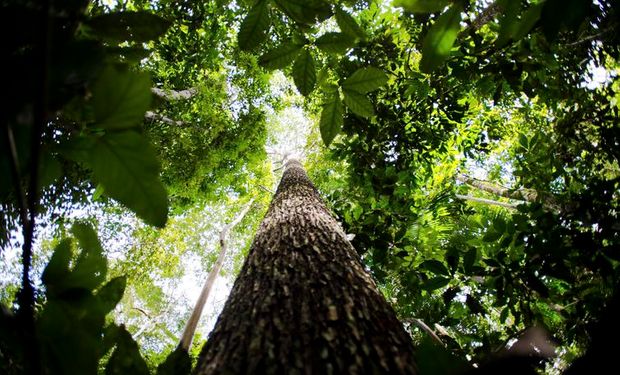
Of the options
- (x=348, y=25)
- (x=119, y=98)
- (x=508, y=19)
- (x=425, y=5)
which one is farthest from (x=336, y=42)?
(x=119, y=98)

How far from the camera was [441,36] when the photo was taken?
0.79 m

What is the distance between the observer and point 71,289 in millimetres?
559

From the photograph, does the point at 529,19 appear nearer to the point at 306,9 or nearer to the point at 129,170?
the point at 306,9

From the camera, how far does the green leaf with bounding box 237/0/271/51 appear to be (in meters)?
0.97

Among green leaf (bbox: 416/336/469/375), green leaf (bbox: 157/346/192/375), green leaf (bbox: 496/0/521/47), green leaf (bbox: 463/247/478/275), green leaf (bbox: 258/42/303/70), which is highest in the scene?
green leaf (bbox: 258/42/303/70)

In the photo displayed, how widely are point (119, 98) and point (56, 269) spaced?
1.12 feet

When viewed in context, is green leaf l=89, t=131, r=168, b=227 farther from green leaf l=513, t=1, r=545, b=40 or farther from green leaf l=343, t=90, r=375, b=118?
green leaf l=513, t=1, r=545, b=40

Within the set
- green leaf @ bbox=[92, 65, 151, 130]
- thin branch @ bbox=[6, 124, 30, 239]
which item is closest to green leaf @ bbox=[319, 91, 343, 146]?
green leaf @ bbox=[92, 65, 151, 130]

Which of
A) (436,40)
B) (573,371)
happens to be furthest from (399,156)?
(573,371)

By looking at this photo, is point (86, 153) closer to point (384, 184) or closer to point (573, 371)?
point (573, 371)

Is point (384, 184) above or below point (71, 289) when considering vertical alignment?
above

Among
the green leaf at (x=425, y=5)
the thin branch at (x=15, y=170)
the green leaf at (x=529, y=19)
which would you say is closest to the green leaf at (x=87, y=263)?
the thin branch at (x=15, y=170)

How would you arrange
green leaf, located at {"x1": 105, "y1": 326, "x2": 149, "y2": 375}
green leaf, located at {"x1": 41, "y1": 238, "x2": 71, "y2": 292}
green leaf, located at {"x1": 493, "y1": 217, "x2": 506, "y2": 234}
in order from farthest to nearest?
green leaf, located at {"x1": 493, "y1": 217, "x2": 506, "y2": 234} < green leaf, located at {"x1": 105, "y1": 326, "x2": 149, "y2": 375} < green leaf, located at {"x1": 41, "y1": 238, "x2": 71, "y2": 292}

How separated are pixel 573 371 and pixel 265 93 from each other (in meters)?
6.94
